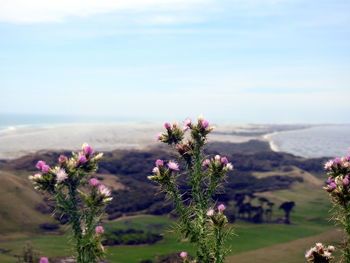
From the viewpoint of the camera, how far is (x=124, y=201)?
2857 inches

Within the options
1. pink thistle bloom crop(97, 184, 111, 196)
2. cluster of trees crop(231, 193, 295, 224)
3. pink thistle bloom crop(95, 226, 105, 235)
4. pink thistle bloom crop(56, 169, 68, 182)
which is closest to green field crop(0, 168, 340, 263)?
cluster of trees crop(231, 193, 295, 224)

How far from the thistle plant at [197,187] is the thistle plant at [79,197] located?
1.64 m

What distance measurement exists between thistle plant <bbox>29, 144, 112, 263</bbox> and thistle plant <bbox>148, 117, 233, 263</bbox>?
5.37ft

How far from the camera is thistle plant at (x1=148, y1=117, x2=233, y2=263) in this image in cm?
780

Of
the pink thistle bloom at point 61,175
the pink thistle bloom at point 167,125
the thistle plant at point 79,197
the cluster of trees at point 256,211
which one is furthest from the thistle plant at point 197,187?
the cluster of trees at point 256,211

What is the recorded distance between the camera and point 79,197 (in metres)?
6.72

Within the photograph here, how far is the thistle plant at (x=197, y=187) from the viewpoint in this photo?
7805mm

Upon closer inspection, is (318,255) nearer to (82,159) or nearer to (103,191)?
(103,191)

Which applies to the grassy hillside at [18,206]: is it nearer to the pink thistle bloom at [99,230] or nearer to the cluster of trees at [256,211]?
the cluster of trees at [256,211]

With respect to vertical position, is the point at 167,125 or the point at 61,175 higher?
the point at 167,125

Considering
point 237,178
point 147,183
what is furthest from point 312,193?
point 147,183

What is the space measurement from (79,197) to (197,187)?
2.46 meters

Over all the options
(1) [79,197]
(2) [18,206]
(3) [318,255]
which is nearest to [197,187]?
(1) [79,197]

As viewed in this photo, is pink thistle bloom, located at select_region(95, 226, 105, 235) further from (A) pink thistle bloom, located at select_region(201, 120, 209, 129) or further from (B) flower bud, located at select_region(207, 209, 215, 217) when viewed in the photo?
(A) pink thistle bloom, located at select_region(201, 120, 209, 129)
